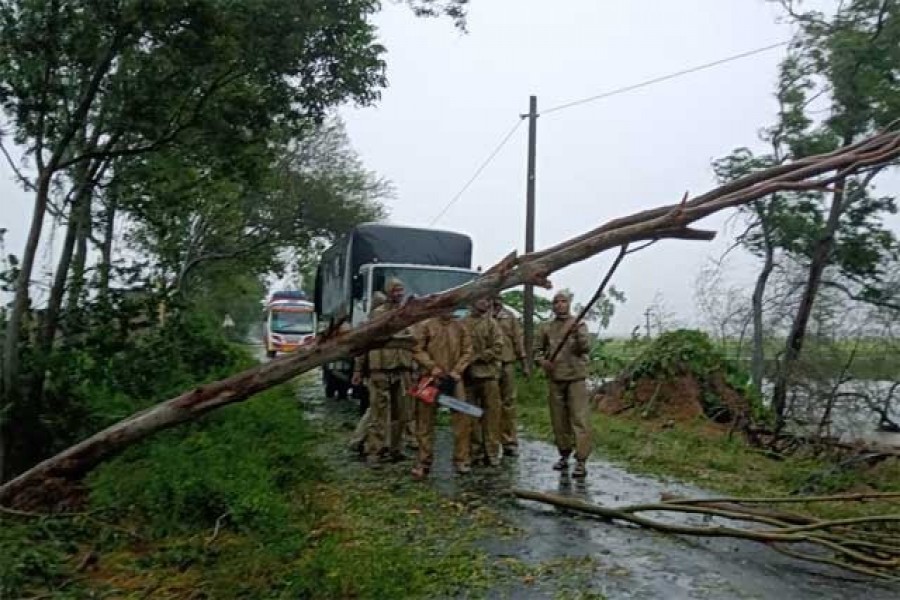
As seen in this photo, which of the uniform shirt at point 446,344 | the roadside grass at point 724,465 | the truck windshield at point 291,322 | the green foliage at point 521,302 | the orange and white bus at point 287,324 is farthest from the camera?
the truck windshield at point 291,322

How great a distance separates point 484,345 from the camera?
35.0 feet

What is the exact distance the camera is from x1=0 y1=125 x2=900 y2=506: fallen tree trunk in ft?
22.6

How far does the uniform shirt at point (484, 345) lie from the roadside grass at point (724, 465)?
211cm

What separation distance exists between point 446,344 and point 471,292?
3044 millimetres

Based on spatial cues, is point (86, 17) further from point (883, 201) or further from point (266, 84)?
point (883, 201)

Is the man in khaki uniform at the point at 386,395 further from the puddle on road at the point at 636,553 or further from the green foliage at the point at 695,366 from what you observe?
the green foliage at the point at 695,366

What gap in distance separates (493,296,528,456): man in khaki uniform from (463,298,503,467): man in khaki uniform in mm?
422

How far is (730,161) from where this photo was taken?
61.1 ft

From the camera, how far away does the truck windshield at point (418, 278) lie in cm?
1605

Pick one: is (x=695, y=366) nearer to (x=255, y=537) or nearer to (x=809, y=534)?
(x=809, y=534)

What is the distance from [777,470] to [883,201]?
8366 mm

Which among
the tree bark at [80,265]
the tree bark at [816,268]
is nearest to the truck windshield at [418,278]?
the tree bark at [80,265]

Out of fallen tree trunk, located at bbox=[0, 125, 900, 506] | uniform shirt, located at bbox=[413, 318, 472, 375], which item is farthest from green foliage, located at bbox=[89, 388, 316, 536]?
uniform shirt, located at bbox=[413, 318, 472, 375]

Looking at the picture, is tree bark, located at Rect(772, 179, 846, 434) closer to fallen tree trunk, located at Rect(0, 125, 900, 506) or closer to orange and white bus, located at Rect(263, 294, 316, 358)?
fallen tree trunk, located at Rect(0, 125, 900, 506)
